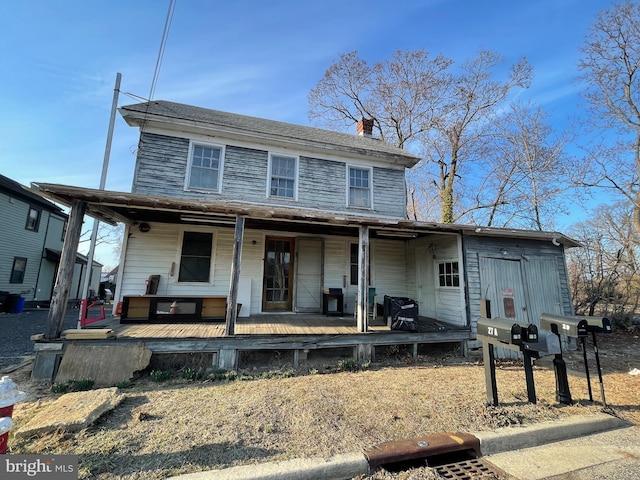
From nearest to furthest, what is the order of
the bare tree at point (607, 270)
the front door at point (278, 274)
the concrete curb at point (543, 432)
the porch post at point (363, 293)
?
the concrete curb at point (543, 432)
the porch post at point (363, 293)
the front door at point (278, 274)
the bare tree at point (607, 270)

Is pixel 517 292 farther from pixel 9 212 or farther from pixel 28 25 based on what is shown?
pixel 9 212

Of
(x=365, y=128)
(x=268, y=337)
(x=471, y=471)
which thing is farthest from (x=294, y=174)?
(x=471, y=471)

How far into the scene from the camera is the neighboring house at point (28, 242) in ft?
45.0

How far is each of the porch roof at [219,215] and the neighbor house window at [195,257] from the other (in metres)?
0.45

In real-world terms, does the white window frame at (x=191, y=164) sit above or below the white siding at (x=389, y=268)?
above

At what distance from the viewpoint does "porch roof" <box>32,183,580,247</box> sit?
4.74 m

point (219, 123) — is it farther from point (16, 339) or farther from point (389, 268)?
point (16, 339)

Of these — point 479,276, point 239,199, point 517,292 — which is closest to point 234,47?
point 239,199

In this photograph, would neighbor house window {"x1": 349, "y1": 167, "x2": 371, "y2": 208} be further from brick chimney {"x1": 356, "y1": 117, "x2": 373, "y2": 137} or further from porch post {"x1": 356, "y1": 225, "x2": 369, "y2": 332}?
brick chimney {"x1": 356, "y1": 117, "x2": 373, "y2": 137}

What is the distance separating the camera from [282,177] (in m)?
8.34

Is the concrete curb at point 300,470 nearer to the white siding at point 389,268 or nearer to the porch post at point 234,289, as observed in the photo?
the porch post at point 234,289

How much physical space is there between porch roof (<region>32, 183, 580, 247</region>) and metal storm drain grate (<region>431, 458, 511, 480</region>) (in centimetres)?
411

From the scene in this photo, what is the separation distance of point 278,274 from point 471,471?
6261mm

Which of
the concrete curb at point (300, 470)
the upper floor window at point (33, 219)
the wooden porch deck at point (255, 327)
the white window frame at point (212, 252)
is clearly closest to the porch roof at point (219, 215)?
the white window frame at point (212, 252)
